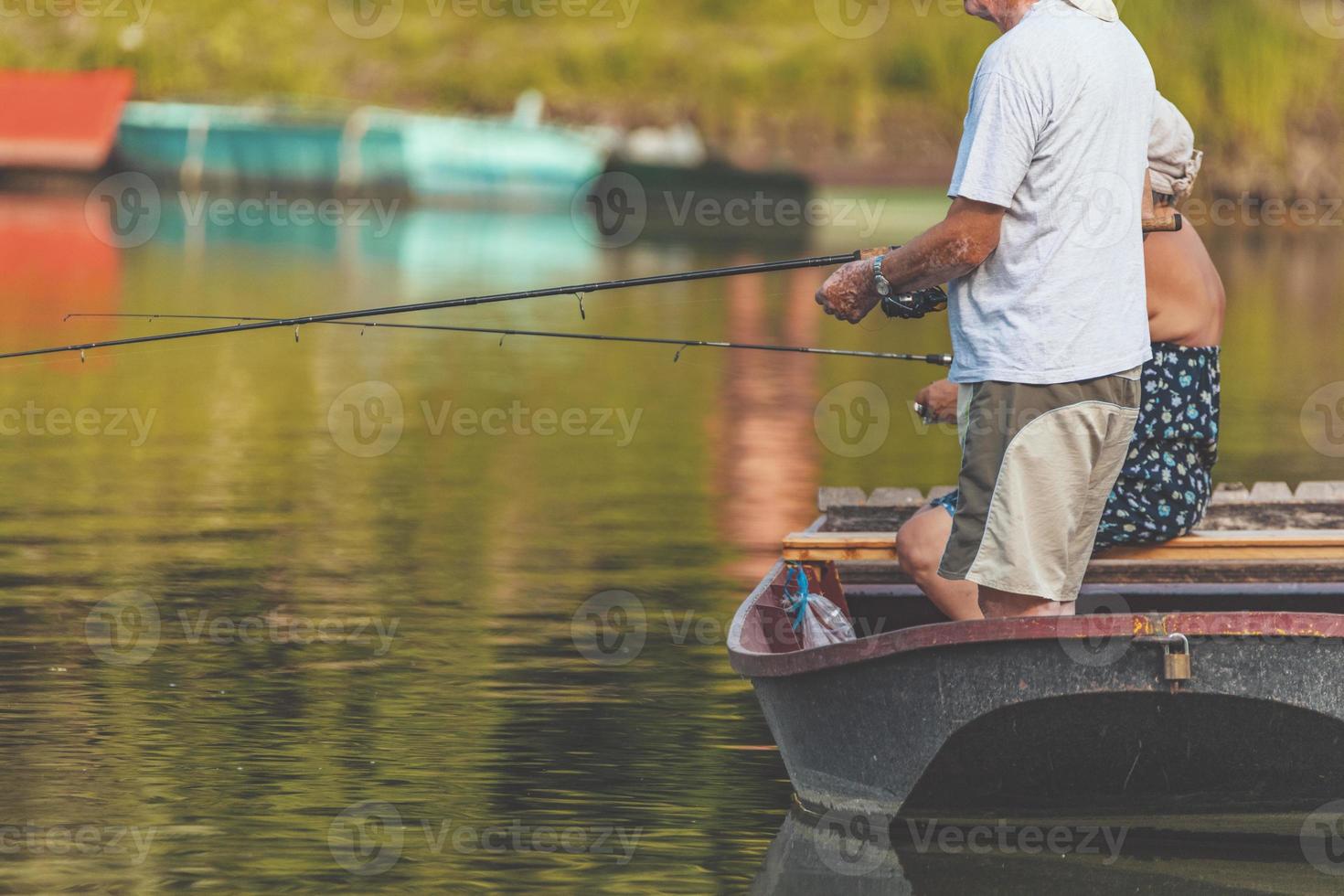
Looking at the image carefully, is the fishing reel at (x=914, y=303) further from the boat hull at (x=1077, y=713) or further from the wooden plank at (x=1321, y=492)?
the wooden plank at (x=1321, y=492)

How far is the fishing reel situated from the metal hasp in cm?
91

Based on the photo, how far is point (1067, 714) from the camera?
526cm

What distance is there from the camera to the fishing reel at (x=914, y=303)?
555cm

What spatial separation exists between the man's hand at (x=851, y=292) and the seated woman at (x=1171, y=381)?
643 mm

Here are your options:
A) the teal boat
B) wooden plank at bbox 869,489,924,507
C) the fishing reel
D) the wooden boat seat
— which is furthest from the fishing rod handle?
the teal boat

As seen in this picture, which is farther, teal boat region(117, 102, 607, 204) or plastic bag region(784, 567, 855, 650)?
teal boat region(117, 102, 607, 204)

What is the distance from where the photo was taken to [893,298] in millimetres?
5508

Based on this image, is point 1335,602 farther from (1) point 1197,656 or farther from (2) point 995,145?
(2) point 995,145

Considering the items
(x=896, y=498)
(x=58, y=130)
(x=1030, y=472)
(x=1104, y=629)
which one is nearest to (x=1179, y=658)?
(x=1104, y=629)

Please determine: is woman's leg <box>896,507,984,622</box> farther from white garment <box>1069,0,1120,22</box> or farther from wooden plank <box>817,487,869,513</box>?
white garment <box>1069,0,1120,22</box>

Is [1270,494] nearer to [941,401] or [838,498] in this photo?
[838,498]

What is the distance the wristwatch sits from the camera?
5328 mm

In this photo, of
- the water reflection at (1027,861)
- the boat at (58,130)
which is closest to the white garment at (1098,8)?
the water reflection at (1027,861)

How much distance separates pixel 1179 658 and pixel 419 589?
13.1 ft
